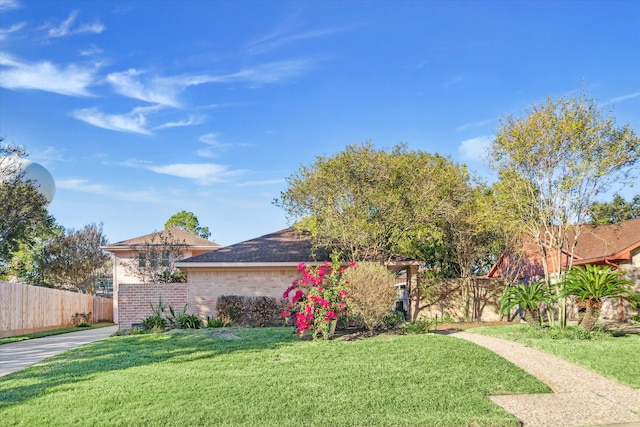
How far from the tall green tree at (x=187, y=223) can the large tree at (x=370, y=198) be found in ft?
135

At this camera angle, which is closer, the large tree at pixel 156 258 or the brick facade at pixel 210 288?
the brick facade at pixel 210 288

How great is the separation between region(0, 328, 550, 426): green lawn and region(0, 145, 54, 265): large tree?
1386 cm

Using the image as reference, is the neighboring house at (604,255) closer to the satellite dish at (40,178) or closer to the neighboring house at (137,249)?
the neighboring house at (137,249)

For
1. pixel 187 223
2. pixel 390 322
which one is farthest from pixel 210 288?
pixel 187 223

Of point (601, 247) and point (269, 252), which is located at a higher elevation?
point (269, 252)

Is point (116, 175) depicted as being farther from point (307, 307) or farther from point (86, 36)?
point (307, 307)

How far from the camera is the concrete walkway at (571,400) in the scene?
21.7 ft

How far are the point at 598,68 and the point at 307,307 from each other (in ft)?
33.9

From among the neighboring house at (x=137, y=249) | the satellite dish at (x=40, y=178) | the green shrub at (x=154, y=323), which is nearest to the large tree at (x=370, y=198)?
the green shrub at (x=154, y=323)

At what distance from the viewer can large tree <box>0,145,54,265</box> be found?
73.0ft

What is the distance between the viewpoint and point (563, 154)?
44.9 ft

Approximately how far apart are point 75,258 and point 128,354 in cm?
3120

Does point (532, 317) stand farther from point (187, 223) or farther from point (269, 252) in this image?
point (187, 223)

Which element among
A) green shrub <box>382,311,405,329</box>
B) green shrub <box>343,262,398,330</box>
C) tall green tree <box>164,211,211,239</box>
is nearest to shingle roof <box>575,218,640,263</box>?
green shrub <box>382,311,405,329</box>
